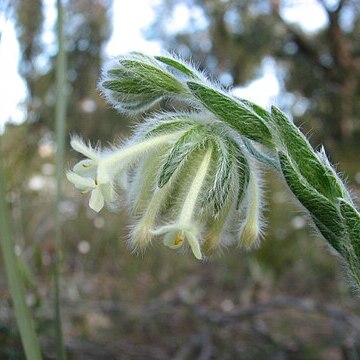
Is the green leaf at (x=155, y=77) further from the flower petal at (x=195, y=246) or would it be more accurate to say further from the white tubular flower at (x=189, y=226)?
the flower petal at (x=195, y=246)

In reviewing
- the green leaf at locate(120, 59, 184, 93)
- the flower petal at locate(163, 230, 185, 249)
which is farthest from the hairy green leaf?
the flower petal at locate(163, 230, 185, 249)

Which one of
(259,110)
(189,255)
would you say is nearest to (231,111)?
(259,110)

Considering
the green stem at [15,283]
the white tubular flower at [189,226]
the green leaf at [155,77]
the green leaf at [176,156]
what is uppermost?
the green leaf at [155,77]

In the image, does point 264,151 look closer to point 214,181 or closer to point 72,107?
point 214,181

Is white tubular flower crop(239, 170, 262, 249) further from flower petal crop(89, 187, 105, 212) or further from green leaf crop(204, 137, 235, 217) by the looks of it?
flower petal crop(89, 187, 105, 212)

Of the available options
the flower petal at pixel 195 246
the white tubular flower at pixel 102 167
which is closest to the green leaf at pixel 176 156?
the white tubular flower at pixel 102 167

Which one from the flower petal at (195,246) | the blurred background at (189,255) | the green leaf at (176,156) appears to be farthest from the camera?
the blurred background at (189,255)
